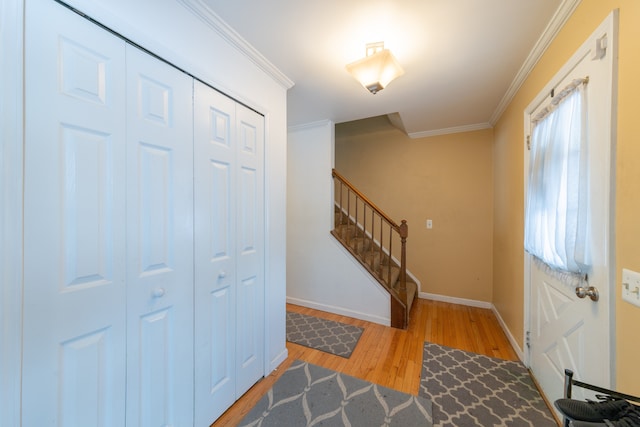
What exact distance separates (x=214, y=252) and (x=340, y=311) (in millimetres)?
2026

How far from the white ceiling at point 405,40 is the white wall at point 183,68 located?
0.15 m

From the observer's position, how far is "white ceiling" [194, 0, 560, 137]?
1.32 meters

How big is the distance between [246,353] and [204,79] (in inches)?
72.4

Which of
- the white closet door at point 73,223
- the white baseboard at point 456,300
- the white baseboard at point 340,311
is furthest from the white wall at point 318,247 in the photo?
the white closet door at point 73,223

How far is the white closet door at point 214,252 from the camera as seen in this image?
1.32 metres

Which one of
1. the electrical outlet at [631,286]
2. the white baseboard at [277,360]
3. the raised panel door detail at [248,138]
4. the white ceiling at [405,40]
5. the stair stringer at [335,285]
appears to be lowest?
the white baseboard at [277,360]

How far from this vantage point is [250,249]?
5.54 feet

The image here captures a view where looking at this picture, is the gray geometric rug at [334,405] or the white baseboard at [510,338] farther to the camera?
the white baseboard at [510,338]

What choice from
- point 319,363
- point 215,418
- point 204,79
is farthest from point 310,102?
point 215,418

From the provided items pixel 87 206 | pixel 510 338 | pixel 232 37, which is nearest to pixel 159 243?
pixel 87 206

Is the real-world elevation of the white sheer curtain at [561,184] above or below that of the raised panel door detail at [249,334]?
above

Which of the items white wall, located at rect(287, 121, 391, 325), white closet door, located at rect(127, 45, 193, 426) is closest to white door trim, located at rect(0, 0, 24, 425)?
white closet door, located at rect(127, 45, 193, 426)

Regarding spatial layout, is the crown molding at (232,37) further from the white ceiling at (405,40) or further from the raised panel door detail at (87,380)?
the raised panel door detail at (87,380)

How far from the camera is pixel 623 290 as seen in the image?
3.07 feet
